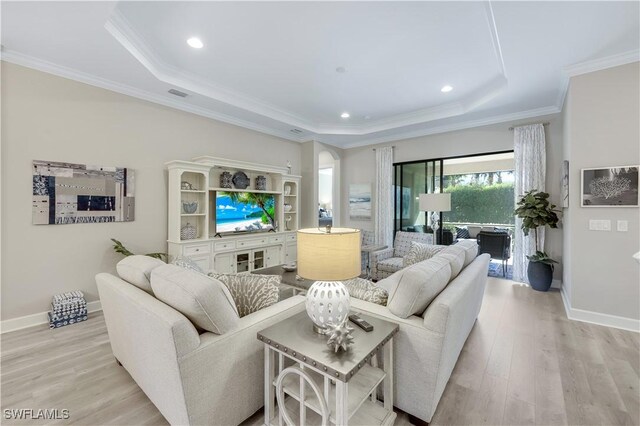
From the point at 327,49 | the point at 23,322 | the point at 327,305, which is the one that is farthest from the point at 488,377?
the point at 23,322

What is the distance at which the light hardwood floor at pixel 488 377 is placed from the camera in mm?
1733

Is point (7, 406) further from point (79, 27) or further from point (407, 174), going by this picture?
point (407, 174)

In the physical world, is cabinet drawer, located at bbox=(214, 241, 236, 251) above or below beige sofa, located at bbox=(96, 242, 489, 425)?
above

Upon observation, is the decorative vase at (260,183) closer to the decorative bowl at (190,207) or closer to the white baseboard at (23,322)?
the decorative bowl at (190,207)

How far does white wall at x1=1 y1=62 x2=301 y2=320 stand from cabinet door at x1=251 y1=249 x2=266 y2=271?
1465 millimetres

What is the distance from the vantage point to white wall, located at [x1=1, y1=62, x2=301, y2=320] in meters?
2.84

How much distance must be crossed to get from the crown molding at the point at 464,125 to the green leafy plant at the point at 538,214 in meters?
1.30

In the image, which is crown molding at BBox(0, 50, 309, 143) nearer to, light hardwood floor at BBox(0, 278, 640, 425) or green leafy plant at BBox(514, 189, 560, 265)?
light hardwood floor at BBox(0, 278, 640, 425)

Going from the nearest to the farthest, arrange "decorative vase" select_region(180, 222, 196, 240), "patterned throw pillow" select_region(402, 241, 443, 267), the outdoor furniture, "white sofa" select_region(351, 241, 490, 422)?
1. "white sofa" select_region(351, 241, 490, 422)
2. "patterned throw pillow" select_region(402, 241, 443, 267)
3. "decorative vase" select_region(180, 222, 196, 240)
4. the outdoor furniture

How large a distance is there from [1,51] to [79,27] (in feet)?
3.60

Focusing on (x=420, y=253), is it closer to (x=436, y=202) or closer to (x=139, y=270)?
(x=436, y=202)

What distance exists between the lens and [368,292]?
6.63ft

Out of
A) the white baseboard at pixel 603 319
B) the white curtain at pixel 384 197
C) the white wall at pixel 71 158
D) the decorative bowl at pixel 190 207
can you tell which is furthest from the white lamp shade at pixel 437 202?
the white wall at pixel 71 158

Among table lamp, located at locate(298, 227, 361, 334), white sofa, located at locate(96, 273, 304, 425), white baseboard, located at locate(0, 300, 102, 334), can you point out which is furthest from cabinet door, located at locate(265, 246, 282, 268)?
table lamp, located at locate(298, 227, 361, 334)
